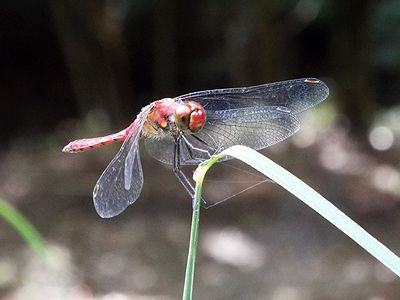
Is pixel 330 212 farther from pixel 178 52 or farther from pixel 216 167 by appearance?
pixel 178 52

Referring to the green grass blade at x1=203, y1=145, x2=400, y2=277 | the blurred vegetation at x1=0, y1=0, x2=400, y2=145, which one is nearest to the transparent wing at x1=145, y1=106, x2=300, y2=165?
the green grass blade at x1=203, y1=145, x2=400, y2=277

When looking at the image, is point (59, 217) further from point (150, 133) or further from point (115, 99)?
point (150, 133)

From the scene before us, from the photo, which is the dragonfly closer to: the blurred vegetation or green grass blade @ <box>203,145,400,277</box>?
green grass blade @ <box>203,145,400,277</box>

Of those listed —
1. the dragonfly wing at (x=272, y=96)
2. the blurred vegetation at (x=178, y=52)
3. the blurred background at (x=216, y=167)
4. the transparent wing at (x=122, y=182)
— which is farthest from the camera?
the blurred vegetation at (x=178, y=52)

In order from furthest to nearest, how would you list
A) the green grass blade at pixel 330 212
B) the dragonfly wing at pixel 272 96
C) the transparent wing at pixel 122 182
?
the dragonfly wing at pixel 272 96 < the transparent wing at pixel 122 182 < the green grass blade at pixel 330 212

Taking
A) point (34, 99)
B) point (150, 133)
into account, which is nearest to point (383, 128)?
point (34, 99)

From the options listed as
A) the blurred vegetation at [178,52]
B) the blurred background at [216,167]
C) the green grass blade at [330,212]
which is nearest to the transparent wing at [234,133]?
the green grass blade at [330,212]

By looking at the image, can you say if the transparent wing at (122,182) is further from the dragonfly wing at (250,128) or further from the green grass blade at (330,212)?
the green grass blade at (330,212)

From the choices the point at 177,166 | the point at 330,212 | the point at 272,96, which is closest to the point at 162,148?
the point at 177,166
